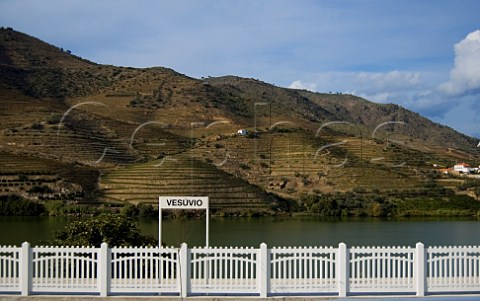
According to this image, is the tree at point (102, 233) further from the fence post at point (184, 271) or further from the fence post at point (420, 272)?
the fence post at point (420, 272)

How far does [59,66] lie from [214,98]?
147 ft

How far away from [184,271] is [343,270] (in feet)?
11.5

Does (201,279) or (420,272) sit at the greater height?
(420,272)

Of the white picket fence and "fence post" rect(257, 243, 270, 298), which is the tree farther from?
"fence post" rect(257, 243, 270, 298)

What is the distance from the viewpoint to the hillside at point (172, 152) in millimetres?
94562

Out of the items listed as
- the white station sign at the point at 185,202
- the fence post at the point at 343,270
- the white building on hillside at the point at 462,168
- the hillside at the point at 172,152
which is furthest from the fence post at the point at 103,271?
the white building on hillside at the point at 462,168

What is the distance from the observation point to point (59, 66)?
580ft

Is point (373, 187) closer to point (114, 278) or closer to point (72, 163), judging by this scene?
point (72, 163)

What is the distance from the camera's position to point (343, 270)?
51.2 feet

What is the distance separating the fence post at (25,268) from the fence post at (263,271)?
16.6 ft

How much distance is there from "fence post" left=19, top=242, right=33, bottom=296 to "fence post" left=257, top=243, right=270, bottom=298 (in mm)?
5065

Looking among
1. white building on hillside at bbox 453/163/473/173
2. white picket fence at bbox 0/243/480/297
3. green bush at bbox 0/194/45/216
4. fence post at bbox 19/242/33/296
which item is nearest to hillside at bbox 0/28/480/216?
green bush at bbox 0/194/45/216

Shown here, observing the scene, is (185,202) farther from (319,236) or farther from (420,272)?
(319,236)

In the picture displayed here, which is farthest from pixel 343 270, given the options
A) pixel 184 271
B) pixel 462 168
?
pixel 462 168
